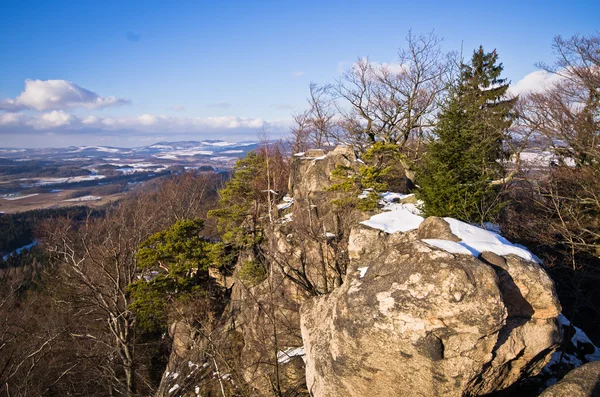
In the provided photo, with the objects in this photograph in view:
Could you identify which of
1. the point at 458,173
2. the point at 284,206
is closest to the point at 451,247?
the point at 458,173

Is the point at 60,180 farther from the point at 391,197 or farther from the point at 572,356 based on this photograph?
the point at 572,356

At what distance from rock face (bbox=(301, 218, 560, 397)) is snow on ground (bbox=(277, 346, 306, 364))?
4.17 metres

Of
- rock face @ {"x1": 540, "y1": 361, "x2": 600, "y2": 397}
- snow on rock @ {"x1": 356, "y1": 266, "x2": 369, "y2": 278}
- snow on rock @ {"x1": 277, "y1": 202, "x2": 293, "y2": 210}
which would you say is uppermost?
snow on rock @ {"x1": 356, "y1": 266, "x2": 369, "y2": 278}

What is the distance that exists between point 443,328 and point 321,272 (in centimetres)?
741

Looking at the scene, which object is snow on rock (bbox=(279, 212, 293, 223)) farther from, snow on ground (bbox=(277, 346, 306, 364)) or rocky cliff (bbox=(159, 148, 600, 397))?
rocky cliff (bbox=(159, 148, 600, 397))

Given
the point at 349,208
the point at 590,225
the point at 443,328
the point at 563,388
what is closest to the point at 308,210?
the point at 349,208

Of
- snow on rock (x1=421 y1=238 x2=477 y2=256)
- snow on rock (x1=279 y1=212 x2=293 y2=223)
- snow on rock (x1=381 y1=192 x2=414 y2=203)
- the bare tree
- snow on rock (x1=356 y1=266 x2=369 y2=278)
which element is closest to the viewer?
snow on rock (x1=421 y1=238 x2=477 y2=256)

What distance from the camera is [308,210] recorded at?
13859 millimetres

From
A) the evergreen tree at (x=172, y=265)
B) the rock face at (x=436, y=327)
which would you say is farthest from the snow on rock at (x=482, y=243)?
the evergreen tree at (x=172, y=265)

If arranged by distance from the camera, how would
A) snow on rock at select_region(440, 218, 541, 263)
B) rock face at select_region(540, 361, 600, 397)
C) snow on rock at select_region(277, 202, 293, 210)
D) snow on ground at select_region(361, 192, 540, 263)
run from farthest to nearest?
snow on rock at select_region(277, 202, 293, 210), snow on rock at select_region(440, 218, 541, 263), snow on ground at select_region(361, 192, 540, 263), rock face at select_region(540, 361, 600, 397)

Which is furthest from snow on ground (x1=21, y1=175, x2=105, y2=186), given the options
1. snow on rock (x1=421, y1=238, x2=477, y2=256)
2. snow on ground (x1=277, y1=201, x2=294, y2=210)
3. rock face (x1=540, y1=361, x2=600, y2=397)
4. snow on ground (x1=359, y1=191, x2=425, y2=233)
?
rock face (x1=540, y1=361, x2=600, y2=397)

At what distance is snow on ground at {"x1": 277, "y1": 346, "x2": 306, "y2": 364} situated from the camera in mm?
10742

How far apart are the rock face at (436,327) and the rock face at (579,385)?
637 millimetres

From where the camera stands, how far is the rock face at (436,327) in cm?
528
